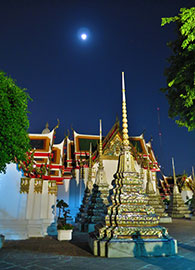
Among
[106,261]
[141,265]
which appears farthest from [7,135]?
[141,265]

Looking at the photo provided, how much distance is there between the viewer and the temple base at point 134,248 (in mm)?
4973

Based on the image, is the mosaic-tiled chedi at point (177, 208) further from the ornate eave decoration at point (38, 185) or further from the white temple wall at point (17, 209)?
the ornate eave decoration at point (38, 185)

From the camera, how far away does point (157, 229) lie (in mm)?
5465

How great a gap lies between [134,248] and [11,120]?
5254 mm

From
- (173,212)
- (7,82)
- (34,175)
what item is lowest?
(173,212)

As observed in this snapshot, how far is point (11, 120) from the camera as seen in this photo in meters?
6.50

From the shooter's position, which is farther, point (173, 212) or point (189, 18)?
point (173, 212)

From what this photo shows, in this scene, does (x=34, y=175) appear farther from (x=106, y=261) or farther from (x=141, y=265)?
(x=141, y=265)

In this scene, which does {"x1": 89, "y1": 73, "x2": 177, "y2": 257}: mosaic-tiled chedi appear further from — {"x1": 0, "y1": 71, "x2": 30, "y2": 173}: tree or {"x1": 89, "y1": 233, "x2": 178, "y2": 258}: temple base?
{"x1": 0, "y1": 71, "x2": 30, "y2": 173}: tree

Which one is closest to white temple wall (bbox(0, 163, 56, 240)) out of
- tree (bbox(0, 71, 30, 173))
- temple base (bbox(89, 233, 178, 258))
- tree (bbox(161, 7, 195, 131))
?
tree (bbox(0, 71, 30, 173))

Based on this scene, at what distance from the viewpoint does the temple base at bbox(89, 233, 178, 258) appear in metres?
4.97

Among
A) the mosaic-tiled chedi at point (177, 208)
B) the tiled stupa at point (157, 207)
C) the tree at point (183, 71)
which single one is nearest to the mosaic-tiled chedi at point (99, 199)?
the tree at point (183, 71)

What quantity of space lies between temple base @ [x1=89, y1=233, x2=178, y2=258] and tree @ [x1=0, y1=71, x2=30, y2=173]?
4.04m

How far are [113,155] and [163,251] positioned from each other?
1831 cm
